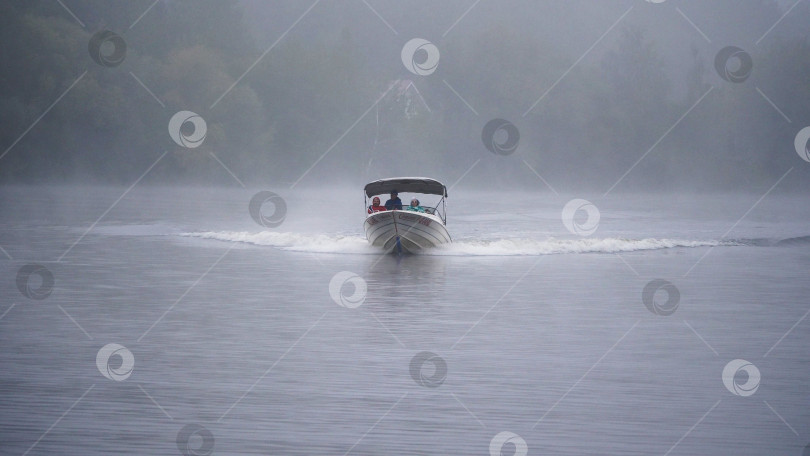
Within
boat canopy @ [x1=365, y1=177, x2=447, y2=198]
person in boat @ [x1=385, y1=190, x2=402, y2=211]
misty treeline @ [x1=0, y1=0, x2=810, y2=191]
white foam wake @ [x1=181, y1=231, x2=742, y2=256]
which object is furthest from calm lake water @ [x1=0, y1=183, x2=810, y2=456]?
misty treeline @ [x1=0, y1=0, x2=810, y2=191]

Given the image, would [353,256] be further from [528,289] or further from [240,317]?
[240,317]

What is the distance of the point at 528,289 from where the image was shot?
2416cm

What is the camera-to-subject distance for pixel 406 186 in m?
34.9

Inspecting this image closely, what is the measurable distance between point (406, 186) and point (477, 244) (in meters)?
4.04

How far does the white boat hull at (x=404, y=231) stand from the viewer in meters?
31.2

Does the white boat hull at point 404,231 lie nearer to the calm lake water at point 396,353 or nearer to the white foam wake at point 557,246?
the calm lake water at point 396,353

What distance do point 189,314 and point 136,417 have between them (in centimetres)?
772

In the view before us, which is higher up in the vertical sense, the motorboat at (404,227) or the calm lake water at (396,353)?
the motorboat at (404,227)

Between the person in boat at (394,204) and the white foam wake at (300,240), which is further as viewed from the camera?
the white foam wake at (300,240)

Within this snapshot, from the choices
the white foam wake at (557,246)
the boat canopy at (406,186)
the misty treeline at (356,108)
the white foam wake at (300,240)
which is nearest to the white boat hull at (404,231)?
the white foam wake at (557,246)

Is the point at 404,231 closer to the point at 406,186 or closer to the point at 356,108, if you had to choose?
the point at 406,186

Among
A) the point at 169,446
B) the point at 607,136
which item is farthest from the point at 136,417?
the point at 607,136

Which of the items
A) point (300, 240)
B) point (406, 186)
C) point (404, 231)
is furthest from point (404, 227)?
point (300, 240)

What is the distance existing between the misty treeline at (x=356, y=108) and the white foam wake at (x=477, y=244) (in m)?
52.9
